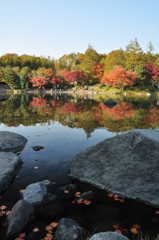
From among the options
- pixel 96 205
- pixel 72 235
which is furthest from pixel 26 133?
pixel 72 235

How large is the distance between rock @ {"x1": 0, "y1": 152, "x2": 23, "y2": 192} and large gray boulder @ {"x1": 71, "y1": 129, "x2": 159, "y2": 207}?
179 cm

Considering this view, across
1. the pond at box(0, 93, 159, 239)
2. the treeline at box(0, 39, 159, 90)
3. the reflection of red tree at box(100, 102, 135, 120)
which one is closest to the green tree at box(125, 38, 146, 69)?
the treeline at box(0, 39, 159, 90)

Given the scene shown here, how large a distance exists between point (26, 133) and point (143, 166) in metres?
7.39

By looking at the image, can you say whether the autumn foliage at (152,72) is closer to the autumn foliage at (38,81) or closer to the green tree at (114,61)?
the green tree at (114,61)

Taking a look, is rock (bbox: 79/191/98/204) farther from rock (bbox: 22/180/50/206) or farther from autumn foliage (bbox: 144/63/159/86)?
autumn foliage (bbox: 144/63/159/86)

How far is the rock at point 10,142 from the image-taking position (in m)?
7.02

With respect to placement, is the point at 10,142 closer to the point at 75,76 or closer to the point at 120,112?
the point at 120,112

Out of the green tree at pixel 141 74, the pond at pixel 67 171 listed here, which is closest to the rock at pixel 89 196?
the pond at pixel 67 171

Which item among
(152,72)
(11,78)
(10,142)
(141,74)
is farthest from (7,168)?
(11,78)

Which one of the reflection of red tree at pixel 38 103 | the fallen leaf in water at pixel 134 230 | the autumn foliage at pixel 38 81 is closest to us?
the fallen leaf in water at pixel 134 230

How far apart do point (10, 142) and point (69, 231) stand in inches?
197

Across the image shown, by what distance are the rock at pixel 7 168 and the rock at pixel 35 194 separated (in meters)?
0.73

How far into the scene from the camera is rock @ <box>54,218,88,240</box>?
314 cm

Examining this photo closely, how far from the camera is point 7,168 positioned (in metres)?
5.18
